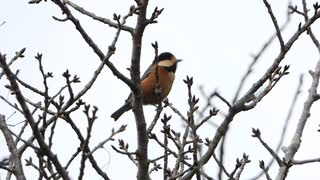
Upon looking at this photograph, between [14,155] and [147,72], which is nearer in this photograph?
[14,155]

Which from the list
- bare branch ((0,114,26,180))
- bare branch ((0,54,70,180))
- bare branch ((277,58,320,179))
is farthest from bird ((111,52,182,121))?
bare branch ((0,54,70,180))

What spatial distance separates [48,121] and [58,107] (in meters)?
0.30

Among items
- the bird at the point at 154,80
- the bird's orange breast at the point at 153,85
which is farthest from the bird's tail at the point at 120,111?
the bird's orange breast at the point at 153,85

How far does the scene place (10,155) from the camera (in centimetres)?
409

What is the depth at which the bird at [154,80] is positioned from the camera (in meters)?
7.24

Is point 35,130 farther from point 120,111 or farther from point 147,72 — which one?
point 147,72

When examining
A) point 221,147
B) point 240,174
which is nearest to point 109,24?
point 240,174

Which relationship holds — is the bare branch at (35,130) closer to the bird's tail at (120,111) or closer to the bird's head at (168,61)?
the bird's tail at (120,111)

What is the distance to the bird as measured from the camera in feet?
23.7

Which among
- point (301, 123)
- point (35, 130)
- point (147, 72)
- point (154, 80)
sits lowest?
point (35, 130)

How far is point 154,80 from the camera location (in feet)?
24.6

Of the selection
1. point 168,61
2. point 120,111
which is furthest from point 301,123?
point 168,61

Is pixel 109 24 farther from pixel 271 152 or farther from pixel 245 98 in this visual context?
pixel 271 152

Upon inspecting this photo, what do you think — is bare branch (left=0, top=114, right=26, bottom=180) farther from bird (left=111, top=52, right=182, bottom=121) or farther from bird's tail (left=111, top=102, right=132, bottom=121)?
bird's tail (left=111, top=102, right=132, bottom=121)
